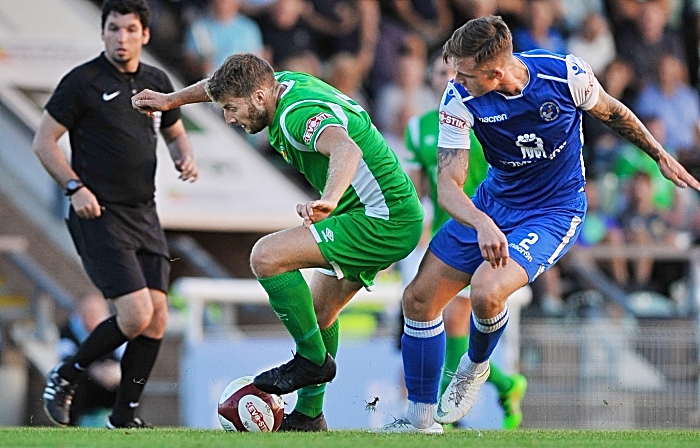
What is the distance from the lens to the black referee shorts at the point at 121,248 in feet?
24.9

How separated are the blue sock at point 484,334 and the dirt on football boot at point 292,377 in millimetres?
845

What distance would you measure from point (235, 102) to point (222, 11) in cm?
834

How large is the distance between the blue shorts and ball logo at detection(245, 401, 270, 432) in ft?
4.16

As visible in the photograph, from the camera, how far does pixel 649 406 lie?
11625 millimetres

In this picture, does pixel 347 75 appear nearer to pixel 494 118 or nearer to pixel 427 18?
pixel 427 18

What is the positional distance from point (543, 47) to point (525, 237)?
932 cm

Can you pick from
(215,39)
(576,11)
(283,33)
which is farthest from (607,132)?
(215,39)

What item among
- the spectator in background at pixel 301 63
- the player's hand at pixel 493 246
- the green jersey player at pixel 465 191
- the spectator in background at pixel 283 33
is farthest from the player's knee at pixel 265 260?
the spectator in background at pixel 283 33

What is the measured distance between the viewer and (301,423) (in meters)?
6.71

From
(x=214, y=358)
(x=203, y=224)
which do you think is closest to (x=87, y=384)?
(x=214, y=358)

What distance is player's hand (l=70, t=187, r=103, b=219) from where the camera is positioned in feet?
24.5

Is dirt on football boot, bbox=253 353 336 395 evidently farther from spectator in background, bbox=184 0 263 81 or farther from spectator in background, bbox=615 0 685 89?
spectator in background, bbox=615 0 685 89

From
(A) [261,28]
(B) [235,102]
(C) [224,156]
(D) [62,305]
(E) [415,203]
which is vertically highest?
(B) [235,102]

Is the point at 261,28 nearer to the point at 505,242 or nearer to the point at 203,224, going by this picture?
the point at 203,224
